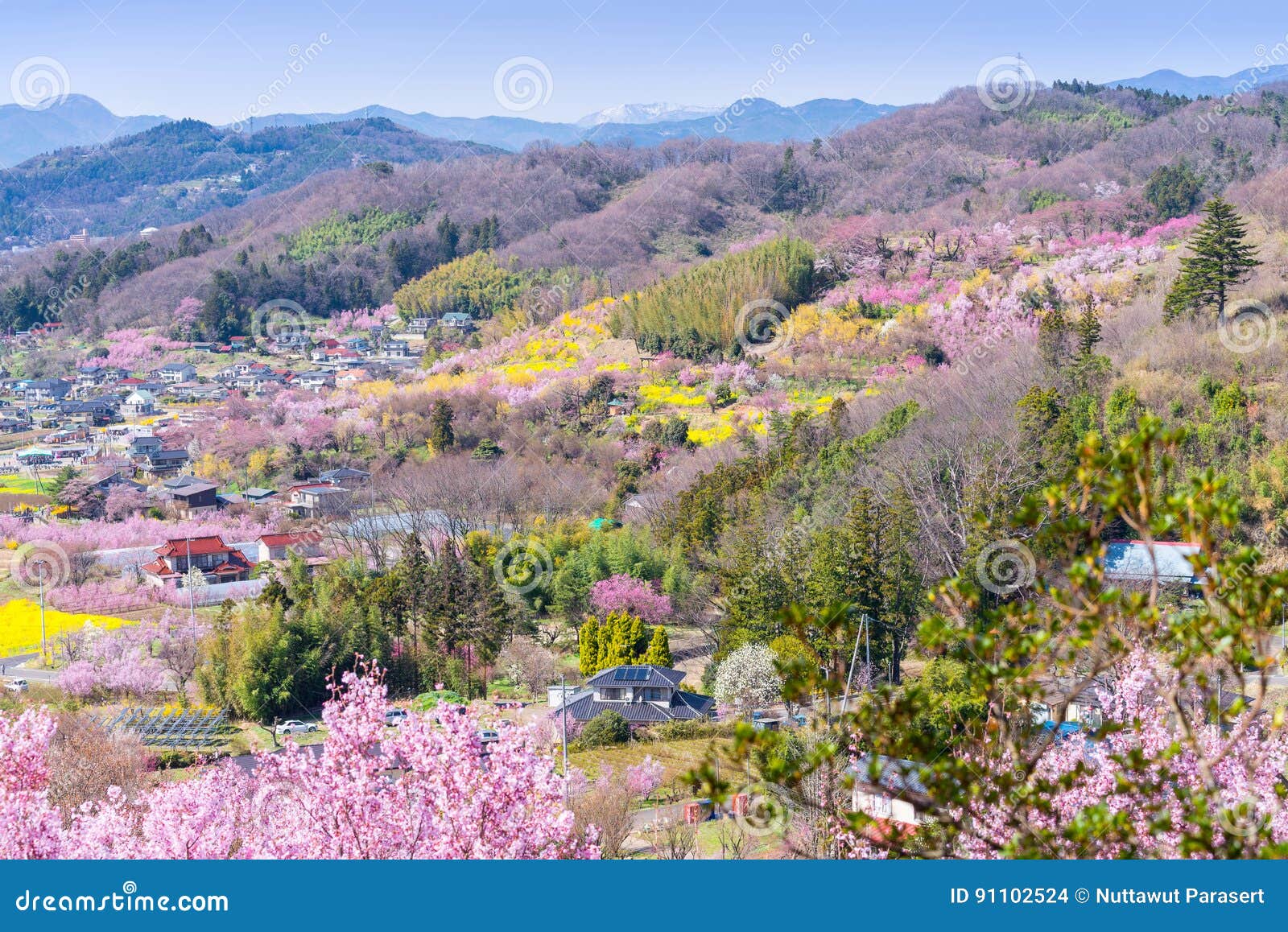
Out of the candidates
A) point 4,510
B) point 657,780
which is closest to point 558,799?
point 657,780

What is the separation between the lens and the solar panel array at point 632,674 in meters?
15.4

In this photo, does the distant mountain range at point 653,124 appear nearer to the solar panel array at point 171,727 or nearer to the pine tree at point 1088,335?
the pine tree at point 1088,335

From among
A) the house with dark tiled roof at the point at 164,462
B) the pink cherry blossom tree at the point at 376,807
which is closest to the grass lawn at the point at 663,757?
the pink cherry blossom tree at the point at 376,807

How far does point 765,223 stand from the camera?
50250 mm

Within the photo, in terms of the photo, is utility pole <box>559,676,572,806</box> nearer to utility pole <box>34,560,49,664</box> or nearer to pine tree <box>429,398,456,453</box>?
utility pole <box>34,560,49,664</box>

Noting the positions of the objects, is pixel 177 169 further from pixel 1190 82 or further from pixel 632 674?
pixel 632 674

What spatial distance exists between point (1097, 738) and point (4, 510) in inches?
1188

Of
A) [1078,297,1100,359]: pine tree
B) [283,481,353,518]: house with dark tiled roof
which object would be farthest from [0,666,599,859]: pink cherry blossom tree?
[283,481,353,518]: house with dark tiled roof

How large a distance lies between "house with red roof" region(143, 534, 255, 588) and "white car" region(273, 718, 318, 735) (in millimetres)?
8065

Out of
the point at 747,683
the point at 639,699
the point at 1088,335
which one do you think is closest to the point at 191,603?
the point at 639,699

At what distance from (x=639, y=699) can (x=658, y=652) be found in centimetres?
143

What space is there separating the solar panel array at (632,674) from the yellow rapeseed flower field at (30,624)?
8.94m

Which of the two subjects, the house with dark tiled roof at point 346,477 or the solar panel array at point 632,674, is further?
the house with dark tiled roof at point 346,477

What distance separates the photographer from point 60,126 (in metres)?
121
